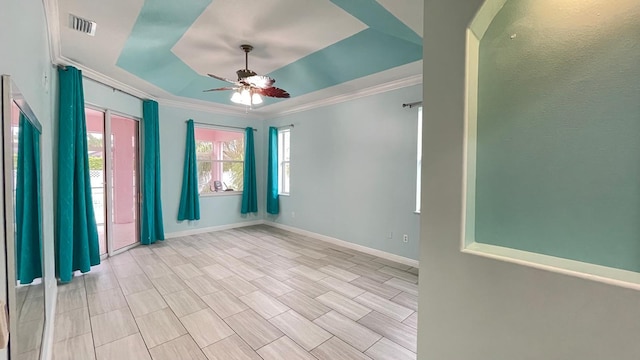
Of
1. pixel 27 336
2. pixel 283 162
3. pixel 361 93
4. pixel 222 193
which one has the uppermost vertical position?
pixel 361 93

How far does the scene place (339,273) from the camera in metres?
3.59

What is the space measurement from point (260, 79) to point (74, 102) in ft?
7.61

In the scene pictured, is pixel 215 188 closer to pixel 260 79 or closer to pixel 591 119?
pixel 260 79

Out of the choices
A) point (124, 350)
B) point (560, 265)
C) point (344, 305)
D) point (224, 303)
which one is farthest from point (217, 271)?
point (560, 265)

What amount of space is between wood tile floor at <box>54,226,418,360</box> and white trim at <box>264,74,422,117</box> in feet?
8.49

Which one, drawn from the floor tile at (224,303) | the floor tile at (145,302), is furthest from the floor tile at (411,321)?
the floor tile at (145,302)

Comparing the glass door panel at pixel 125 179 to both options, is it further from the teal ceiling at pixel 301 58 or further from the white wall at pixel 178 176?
the teal ceiling at pixel 301 58

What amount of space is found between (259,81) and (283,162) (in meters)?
3.33

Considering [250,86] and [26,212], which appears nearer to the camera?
[26,212]

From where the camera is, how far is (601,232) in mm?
1066

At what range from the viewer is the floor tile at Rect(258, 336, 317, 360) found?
200cm

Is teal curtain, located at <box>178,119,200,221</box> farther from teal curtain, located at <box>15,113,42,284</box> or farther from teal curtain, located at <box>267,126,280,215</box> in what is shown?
teal curtain, located at <box>15,113,42,284</box>

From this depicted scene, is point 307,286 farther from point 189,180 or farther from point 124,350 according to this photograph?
point 189,180

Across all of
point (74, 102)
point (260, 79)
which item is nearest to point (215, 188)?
point (74, 102)
